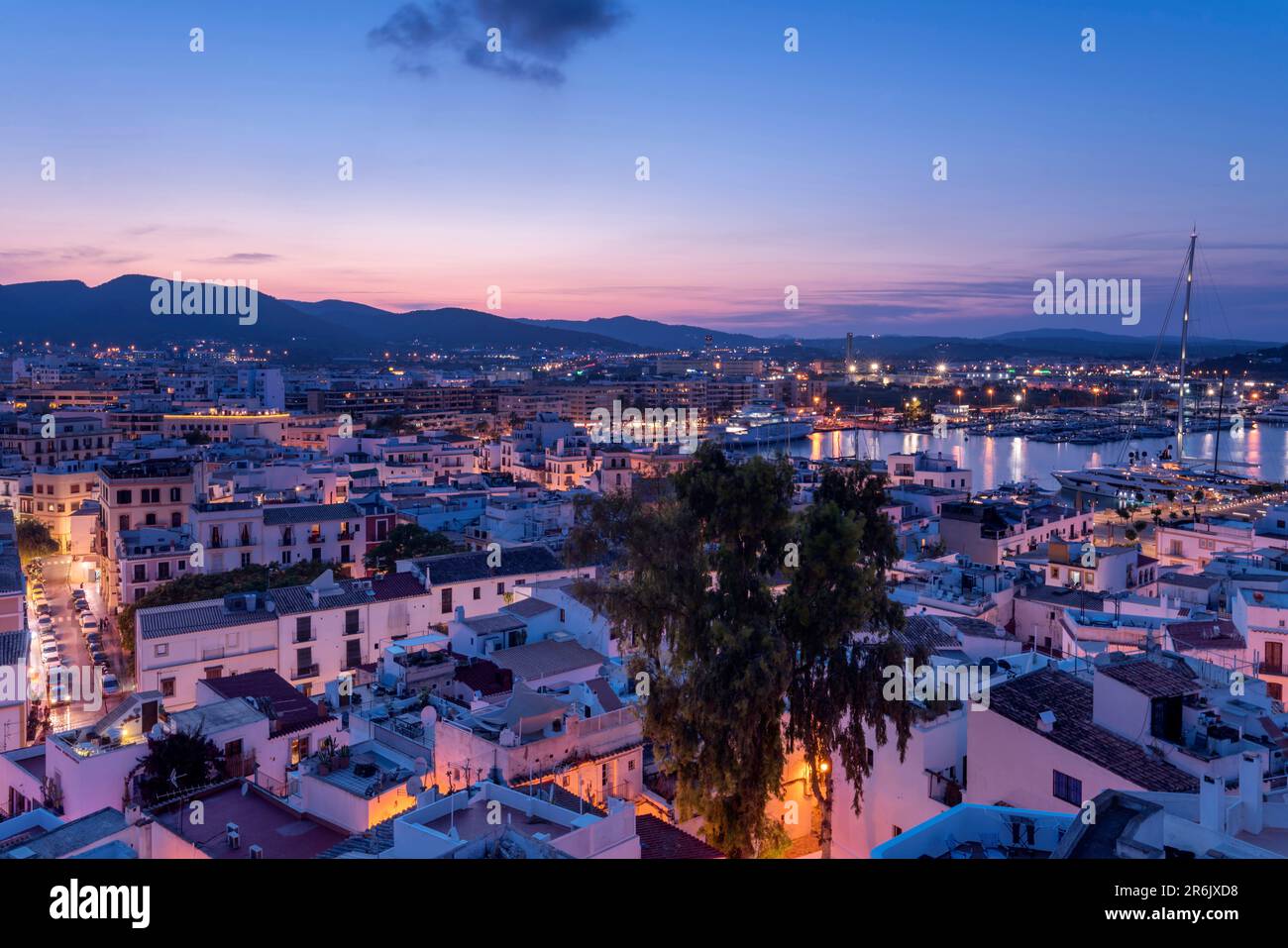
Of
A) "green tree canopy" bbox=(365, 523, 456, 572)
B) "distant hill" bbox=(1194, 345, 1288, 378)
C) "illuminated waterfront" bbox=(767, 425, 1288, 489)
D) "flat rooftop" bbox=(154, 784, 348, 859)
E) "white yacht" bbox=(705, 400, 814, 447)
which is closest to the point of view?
"flat rooftop" bbox=(154, 784, 348, 859)

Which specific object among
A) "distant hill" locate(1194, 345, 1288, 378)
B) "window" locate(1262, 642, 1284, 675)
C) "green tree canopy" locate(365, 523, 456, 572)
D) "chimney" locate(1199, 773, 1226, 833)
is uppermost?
"distant hill" locate(1194, 345, 1288, 378)

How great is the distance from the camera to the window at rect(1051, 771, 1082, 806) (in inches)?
168

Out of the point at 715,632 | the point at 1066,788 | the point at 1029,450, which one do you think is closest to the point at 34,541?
the point at 715,632

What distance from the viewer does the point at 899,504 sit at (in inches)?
650

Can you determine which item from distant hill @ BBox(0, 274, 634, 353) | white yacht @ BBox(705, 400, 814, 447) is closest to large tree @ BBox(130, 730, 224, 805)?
white yacht @ BBox(705, 400, 814, 447)

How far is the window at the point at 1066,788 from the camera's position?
4273 mm

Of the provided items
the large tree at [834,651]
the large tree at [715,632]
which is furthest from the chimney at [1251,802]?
the large tree at [715,632]

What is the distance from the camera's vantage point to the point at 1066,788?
434 cm

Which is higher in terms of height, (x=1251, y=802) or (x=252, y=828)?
(x=1251, y=802)

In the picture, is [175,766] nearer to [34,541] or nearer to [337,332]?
[34,541]

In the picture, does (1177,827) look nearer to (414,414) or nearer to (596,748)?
(596,748)

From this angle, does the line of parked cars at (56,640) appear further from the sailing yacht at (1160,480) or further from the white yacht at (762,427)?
the white yacht at (762,427)

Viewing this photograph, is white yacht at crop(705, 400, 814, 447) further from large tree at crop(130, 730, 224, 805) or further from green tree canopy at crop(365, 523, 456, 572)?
large tree at crop(130, 730, 224, 805)
